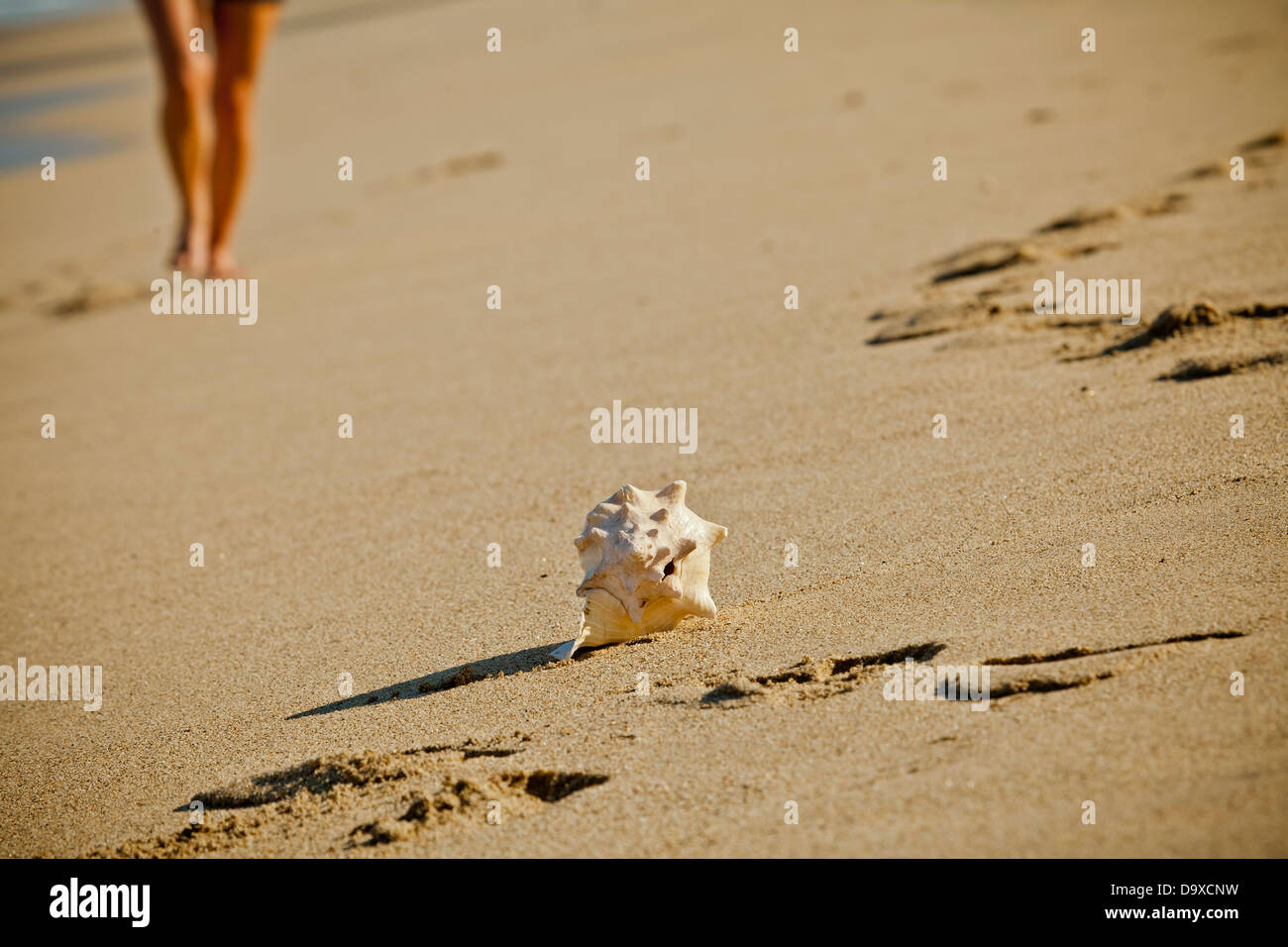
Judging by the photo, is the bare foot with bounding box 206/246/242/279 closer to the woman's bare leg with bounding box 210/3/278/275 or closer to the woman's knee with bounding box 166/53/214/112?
the woman's bare leg with bounding box 210/3/278/275

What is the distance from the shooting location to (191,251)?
596 centimetres

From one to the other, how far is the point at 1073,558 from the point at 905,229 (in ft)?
8.91

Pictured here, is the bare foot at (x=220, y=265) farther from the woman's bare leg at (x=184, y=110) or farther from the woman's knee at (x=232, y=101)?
the woman's knee at (x=232, y=101)

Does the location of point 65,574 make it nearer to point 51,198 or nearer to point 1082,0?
point 51,198

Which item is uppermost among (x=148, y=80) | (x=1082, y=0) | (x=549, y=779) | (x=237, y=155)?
(x=148, y=80)

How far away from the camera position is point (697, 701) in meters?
→ 2.29

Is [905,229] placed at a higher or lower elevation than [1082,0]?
lower

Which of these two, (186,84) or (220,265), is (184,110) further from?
(220,265)

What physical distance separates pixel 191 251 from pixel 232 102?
2.41 ft

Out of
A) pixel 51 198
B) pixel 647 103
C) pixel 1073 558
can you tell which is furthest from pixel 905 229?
pixel 51 198

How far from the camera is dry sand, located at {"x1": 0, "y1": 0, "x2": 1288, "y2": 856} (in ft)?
6.72

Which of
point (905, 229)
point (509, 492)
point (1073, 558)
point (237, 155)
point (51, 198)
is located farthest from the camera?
point (51, 198)

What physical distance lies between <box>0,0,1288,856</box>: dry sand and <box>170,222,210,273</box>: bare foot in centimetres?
31

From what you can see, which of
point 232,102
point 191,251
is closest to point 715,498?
point 191,251
